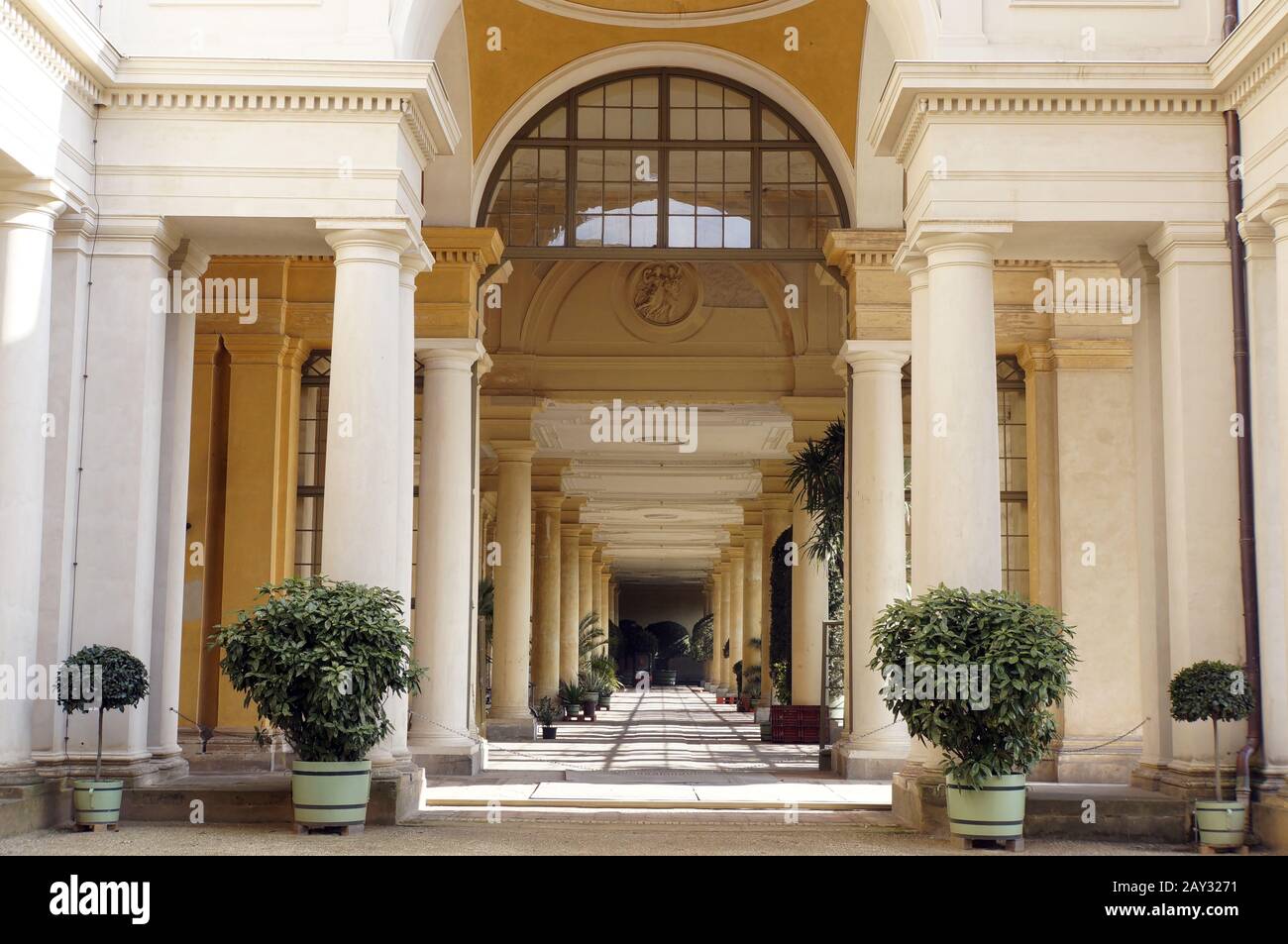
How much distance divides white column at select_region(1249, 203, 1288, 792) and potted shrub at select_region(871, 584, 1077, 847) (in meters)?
1.90

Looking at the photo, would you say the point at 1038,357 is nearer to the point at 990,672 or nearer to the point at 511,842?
the point at 990,672

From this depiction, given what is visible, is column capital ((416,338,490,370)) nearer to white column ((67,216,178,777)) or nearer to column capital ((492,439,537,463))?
white column ((67,216,178,777))

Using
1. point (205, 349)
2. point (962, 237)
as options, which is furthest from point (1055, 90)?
point (205, 349)

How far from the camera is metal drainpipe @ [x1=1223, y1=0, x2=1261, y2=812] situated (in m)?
12.2

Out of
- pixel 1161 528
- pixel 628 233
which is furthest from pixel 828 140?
pixel 1161 528

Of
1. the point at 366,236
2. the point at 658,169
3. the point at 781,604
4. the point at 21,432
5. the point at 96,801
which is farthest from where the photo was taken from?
the point at 781,604

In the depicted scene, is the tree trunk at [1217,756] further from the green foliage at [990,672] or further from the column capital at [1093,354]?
the column capital at [1093,354]

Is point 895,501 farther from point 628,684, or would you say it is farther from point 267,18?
point 628,684

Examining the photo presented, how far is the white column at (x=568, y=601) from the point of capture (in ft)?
120

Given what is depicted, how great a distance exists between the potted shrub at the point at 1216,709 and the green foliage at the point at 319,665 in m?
6.43

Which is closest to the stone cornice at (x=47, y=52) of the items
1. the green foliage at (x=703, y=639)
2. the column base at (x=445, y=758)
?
the column base at (x=445, y=758)

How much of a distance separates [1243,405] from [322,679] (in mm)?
8144

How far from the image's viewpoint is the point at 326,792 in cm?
1177
